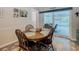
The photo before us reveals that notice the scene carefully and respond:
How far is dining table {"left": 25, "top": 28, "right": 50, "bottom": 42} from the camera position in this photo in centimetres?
204

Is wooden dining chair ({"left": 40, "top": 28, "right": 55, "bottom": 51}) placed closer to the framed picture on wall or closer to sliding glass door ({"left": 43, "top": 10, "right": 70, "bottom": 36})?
sliding glass door ({"left": 43, "top": 10, "right": 70, "bottom": 36})

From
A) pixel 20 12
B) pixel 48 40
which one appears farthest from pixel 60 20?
pixel 20 12

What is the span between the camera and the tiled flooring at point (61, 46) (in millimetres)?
2016

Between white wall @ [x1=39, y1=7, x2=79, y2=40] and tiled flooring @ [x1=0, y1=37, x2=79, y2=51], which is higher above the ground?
white wall @ [x1=39, y1=7, x2=79, y2=40]

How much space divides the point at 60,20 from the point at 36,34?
0.46 metres

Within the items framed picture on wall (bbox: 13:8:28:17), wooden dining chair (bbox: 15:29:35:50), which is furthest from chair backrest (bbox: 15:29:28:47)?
framed picture on wall (bbox: 13:8:28:17)

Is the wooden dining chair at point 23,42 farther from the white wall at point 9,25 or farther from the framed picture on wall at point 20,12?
the framed picture on wall at point 20,12

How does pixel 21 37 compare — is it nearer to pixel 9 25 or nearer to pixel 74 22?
pixel 9 25

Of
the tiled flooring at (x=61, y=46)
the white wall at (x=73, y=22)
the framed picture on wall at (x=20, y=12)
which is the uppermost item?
the framed picture on wall at (x=20, y=12)

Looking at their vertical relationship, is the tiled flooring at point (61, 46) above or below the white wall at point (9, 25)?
below

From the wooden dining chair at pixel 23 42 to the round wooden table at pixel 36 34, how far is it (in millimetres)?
63

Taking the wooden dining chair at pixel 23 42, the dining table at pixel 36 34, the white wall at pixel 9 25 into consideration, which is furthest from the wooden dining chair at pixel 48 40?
the white wall at pixel 9 25

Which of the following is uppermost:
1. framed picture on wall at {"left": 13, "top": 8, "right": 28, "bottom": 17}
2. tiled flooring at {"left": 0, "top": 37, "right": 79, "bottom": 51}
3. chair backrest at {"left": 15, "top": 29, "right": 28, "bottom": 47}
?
framed picture on wall at {"left": 13, "top": 8, "right": 28, "bottom": 17}
